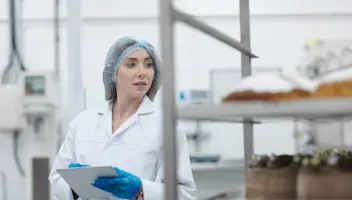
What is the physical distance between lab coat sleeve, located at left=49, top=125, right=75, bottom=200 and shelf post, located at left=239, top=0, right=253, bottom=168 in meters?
0.76

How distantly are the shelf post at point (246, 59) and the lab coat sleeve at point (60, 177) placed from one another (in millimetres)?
758

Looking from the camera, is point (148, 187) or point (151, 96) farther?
point (151, 96)

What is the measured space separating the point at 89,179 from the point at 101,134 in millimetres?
331

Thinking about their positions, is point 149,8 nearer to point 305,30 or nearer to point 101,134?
point 305,30

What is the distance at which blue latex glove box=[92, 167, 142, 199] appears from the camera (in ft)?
5.66

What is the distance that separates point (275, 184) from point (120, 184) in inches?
29.3

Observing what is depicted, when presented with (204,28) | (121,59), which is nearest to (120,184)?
(121,59)

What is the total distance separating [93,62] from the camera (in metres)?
3.48

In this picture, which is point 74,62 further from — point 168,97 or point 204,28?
point 168,97

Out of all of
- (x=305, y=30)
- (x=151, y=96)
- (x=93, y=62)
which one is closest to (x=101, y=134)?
(x=151, y=96)

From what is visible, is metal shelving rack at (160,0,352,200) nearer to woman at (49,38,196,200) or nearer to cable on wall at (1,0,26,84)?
woman at (49,38,196,200)

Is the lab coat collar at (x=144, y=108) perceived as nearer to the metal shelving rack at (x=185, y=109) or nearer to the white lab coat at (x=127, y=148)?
the white lab coat at (x=127, y=148)

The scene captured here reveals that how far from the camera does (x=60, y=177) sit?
2.05 metres

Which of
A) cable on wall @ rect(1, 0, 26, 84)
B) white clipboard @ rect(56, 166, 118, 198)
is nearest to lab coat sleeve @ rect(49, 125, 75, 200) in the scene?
white clipboard @ rect(56, 166, 118, 198)
